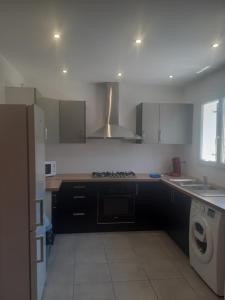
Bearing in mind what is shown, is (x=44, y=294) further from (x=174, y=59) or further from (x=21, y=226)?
(x=174, y=59)

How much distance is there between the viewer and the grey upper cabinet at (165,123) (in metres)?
4.07

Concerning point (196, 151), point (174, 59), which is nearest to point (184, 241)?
point (196, 151)

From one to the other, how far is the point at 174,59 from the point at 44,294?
3051mm

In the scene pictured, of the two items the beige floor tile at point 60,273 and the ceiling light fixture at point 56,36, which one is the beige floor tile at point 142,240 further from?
the ceiling light fixture at point 56,36

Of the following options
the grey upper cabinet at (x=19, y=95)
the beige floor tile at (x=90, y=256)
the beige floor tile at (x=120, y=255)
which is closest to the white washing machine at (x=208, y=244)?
the beige floor tile at (x=120, y=255)

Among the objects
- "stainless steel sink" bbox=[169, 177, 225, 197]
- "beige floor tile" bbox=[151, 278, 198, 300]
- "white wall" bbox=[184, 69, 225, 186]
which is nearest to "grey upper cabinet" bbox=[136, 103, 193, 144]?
"white wall" bbox=[184, 69, 225, 186]

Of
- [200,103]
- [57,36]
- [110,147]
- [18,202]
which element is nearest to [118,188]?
[110,147]

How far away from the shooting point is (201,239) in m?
2.56

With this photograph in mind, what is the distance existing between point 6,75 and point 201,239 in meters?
3.14

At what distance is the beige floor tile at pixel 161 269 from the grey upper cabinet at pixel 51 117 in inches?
91.9

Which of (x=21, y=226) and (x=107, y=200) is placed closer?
(x=21, y=226)

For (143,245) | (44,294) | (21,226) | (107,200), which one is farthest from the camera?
(107,200)

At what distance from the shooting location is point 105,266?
2844 millimetres

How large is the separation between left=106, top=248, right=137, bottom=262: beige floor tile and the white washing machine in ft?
2.52
